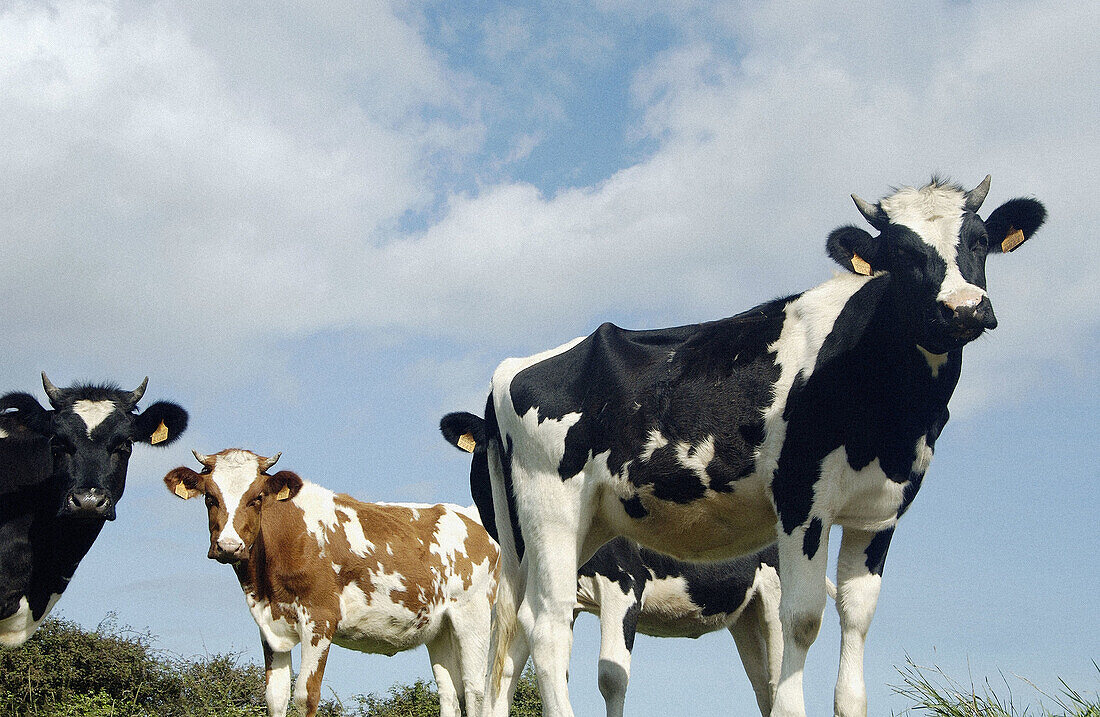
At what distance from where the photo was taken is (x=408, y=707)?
15125 millimetres

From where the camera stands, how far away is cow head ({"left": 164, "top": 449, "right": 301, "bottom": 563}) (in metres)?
11.8

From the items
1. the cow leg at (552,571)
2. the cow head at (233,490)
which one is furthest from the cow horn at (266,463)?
the cow leg at (552,571)

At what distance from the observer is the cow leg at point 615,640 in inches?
354

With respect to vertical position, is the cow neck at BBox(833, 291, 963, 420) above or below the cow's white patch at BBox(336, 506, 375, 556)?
below

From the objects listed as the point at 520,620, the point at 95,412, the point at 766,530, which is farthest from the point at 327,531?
the point at 766,530

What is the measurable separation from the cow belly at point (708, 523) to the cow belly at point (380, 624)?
22.1ft

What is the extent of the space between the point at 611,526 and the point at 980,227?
9.97 ft

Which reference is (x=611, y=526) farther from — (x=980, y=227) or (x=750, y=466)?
(x=980, y=227)

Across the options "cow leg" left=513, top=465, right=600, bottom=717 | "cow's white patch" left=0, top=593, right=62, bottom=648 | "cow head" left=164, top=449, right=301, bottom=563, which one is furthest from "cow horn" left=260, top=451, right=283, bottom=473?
"cow leg" left=513, top=465, right=600, bottom=717

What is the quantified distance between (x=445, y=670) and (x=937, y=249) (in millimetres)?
10135

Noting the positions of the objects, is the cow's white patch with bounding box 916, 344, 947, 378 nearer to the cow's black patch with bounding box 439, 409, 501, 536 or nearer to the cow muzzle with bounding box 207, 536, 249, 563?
the cow's black patch with bounding box 439, 409, 501, 536

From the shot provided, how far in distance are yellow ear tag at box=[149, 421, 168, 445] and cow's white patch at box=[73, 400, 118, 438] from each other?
0.74 metres

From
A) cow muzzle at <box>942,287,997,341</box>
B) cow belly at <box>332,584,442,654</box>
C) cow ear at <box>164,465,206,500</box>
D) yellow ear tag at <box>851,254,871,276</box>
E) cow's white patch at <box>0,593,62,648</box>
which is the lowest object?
cow's white patch at <box>0,593,62,648</box>

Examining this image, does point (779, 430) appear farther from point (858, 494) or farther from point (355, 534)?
point (355, 534)
